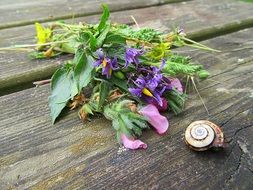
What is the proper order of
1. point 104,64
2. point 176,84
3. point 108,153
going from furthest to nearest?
point 176,84
point 104,64
point 108,153

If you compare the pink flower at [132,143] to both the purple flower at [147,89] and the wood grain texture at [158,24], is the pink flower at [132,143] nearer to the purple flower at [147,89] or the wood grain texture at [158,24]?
the purple flower at [147,89]

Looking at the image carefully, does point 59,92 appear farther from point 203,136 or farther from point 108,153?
point 203,136

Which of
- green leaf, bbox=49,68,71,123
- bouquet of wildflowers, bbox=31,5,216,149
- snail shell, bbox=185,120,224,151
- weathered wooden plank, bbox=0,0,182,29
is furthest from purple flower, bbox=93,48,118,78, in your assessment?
weathered wooden plank, bbox=0,0,182,29

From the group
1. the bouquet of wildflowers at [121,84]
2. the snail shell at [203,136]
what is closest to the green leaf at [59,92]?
the bouquet of wildflowers at [121,84]

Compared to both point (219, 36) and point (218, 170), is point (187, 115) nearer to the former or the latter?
point (218, 170)

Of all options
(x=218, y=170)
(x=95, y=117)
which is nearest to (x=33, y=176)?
(x=95, y=117)

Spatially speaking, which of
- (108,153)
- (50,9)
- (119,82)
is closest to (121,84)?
(119,82)
